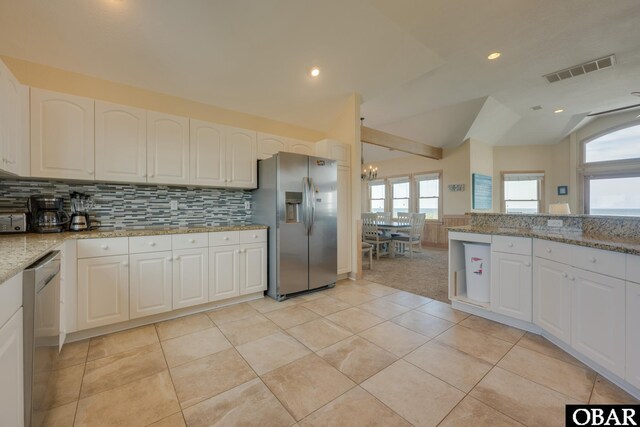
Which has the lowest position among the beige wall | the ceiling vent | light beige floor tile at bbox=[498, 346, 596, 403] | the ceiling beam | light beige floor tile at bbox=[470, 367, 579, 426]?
light beige floor tile at bbox=[470, 367, 579, 426]

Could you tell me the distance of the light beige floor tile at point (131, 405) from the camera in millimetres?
1394

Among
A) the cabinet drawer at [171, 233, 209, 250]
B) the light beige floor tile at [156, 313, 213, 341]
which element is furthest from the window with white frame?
the light beige floor tile at [156, 313, 213, 341]

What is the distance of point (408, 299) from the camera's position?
321cm

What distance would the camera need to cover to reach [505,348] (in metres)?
2.10

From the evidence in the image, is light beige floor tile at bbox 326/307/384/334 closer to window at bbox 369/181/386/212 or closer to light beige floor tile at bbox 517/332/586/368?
light beige floor tile at bbox 517/332/586/368

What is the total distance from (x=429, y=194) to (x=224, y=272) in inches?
255

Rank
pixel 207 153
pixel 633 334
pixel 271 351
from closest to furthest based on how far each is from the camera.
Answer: pixel 633 334 < pixel 271 351 < pixel 207 153

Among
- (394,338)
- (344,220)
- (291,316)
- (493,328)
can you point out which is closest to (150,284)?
(291,316)

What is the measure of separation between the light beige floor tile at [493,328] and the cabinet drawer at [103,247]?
10.8ft

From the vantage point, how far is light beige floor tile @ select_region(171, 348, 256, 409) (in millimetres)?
1598

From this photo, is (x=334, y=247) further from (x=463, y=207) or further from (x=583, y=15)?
(x=463, y=207)

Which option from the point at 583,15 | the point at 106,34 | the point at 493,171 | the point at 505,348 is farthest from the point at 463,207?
the point at 106,34

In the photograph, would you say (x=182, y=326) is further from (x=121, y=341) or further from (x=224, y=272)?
(x=224, y=272)

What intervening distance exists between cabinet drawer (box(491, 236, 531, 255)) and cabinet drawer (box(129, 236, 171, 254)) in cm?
323
